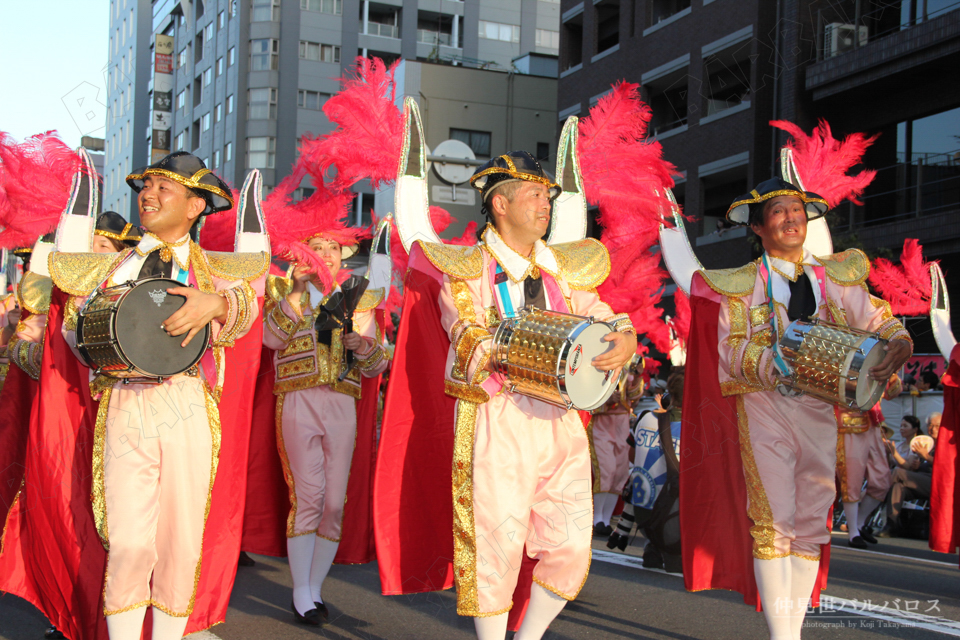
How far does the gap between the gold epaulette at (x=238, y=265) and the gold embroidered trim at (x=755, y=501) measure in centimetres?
228

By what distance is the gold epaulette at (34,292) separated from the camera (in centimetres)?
520

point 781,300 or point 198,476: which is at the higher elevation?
point 781,300

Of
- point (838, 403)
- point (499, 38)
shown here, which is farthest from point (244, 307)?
point (499, 38)

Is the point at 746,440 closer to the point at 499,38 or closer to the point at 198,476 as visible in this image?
the point at 198,476

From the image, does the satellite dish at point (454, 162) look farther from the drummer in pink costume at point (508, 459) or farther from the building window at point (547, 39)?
the building window at point (547, 39)

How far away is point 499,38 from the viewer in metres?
42.9

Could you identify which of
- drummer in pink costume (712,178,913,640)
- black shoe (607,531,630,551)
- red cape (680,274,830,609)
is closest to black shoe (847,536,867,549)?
black shoe (607,531,630,551)

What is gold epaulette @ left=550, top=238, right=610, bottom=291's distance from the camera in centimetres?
400

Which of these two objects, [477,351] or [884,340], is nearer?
[477,351]

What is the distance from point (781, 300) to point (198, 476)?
268cm

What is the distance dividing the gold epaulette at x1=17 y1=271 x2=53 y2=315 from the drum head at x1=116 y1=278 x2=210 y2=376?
199cm

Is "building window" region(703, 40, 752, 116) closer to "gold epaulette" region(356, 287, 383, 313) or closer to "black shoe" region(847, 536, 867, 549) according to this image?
"black shoe" region(847, 536, 867, 549)

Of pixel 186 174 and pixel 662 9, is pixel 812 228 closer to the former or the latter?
pixel 186 174

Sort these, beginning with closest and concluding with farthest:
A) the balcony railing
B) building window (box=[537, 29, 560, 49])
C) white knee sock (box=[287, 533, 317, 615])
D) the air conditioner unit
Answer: white knee sock (box=[287, 533, 317, 615])
the air conditioner unit
the balcony railing
building window (box=[537, 29, 560, 49])
